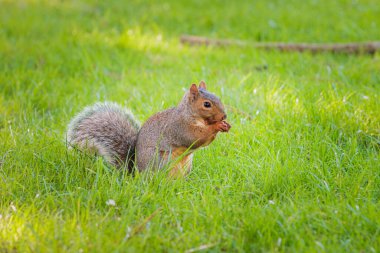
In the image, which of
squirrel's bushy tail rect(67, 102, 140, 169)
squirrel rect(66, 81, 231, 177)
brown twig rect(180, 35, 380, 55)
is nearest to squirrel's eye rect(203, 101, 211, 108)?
squirrel rect(66, 81, 231, 177)

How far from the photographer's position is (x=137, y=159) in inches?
98.2

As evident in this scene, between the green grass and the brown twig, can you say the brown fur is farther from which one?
the brown twig

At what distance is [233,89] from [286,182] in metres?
1.40

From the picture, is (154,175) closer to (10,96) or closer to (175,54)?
(10,96)

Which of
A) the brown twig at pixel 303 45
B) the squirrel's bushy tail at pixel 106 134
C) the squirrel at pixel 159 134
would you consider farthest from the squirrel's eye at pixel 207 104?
the brown twig at pixel 303 45

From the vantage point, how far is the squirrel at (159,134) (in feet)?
7.91

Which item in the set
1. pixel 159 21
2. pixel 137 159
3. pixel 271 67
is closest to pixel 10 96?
pixel 137 159

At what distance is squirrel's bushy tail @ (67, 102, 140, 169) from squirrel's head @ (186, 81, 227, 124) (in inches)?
16.1

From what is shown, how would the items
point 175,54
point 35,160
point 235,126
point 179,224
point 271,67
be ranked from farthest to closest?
point 175,54 < point 271,67 < point 235,126 < point 35,160 < point 179,224

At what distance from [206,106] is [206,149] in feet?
1.38

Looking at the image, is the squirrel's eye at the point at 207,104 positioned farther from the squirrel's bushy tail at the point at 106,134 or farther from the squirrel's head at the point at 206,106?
the squirrel's bushy tail at the point at 106,134

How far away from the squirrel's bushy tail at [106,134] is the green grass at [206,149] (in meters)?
0.09

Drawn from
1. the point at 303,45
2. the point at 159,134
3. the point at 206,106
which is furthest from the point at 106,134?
the point at 303,45

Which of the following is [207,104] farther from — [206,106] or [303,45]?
[303,45]
